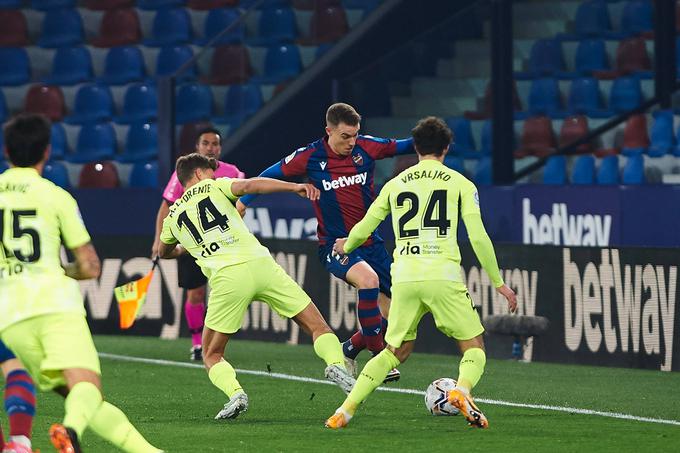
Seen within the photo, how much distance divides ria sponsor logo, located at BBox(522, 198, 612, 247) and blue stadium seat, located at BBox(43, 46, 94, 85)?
7.32m

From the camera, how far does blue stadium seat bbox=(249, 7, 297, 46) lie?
644 inches

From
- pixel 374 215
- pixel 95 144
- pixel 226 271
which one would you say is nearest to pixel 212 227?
pixel 226 271

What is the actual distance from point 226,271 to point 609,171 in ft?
22.9

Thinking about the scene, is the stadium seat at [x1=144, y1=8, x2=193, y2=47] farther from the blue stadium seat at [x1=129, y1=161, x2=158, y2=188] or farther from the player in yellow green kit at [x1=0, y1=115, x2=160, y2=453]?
the player in yellow green kit at [x1=0, y1=115, x2=160, y2=453]

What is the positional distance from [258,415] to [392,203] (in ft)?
5.77

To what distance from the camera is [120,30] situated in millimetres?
19453

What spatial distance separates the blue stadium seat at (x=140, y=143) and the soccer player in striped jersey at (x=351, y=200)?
24.4ft

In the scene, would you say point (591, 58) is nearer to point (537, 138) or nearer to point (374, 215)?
point (537, 138)

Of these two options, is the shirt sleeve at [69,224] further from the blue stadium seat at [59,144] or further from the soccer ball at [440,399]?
the blue stadium seat at [59,144]

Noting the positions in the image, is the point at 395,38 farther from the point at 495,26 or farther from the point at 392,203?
the point at 392,203

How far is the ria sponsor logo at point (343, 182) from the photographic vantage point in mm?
10477

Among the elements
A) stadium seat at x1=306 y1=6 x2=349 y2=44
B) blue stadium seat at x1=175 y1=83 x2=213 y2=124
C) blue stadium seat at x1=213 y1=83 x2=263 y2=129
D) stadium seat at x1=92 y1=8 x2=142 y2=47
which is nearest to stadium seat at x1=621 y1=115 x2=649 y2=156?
stadium seat at x1=306 y1=6 x2=349 y2=44

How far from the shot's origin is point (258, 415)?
9070 mm

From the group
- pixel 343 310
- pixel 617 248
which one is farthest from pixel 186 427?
pixel 343 310
